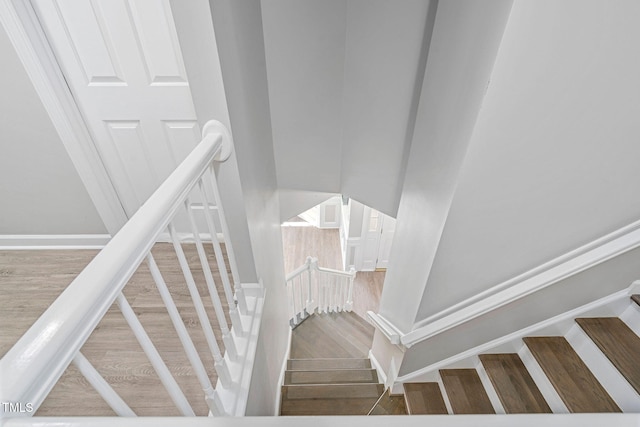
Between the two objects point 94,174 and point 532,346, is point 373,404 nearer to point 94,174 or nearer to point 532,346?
point 532,346

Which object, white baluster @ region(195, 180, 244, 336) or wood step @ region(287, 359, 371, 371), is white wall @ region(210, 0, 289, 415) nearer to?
white baluster @ region(195, 180, 244, 336)

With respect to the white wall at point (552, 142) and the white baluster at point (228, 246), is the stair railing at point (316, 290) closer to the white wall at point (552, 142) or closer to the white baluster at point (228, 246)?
the white baluster at point (228, 246)

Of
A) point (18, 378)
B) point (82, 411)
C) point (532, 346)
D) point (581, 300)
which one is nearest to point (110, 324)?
point (82, 411)

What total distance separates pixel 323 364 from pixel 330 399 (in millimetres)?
855

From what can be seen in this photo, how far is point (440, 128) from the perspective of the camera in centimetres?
157

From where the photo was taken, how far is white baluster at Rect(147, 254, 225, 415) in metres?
0.80

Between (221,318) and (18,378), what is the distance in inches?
34.6

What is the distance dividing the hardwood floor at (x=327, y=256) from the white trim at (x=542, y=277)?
3.46 meters

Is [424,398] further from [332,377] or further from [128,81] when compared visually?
[128,81]

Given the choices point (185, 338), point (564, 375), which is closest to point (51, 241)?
point (185, 338)

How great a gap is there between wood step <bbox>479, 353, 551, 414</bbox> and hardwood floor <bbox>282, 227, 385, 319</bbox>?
332cm

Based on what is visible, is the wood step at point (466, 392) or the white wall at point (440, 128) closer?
the white wall at point (440, 128)

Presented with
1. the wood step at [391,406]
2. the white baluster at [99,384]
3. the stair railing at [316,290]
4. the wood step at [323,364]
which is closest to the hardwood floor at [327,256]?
the stair railing at [316,290]

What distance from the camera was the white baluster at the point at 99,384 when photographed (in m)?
0.55
